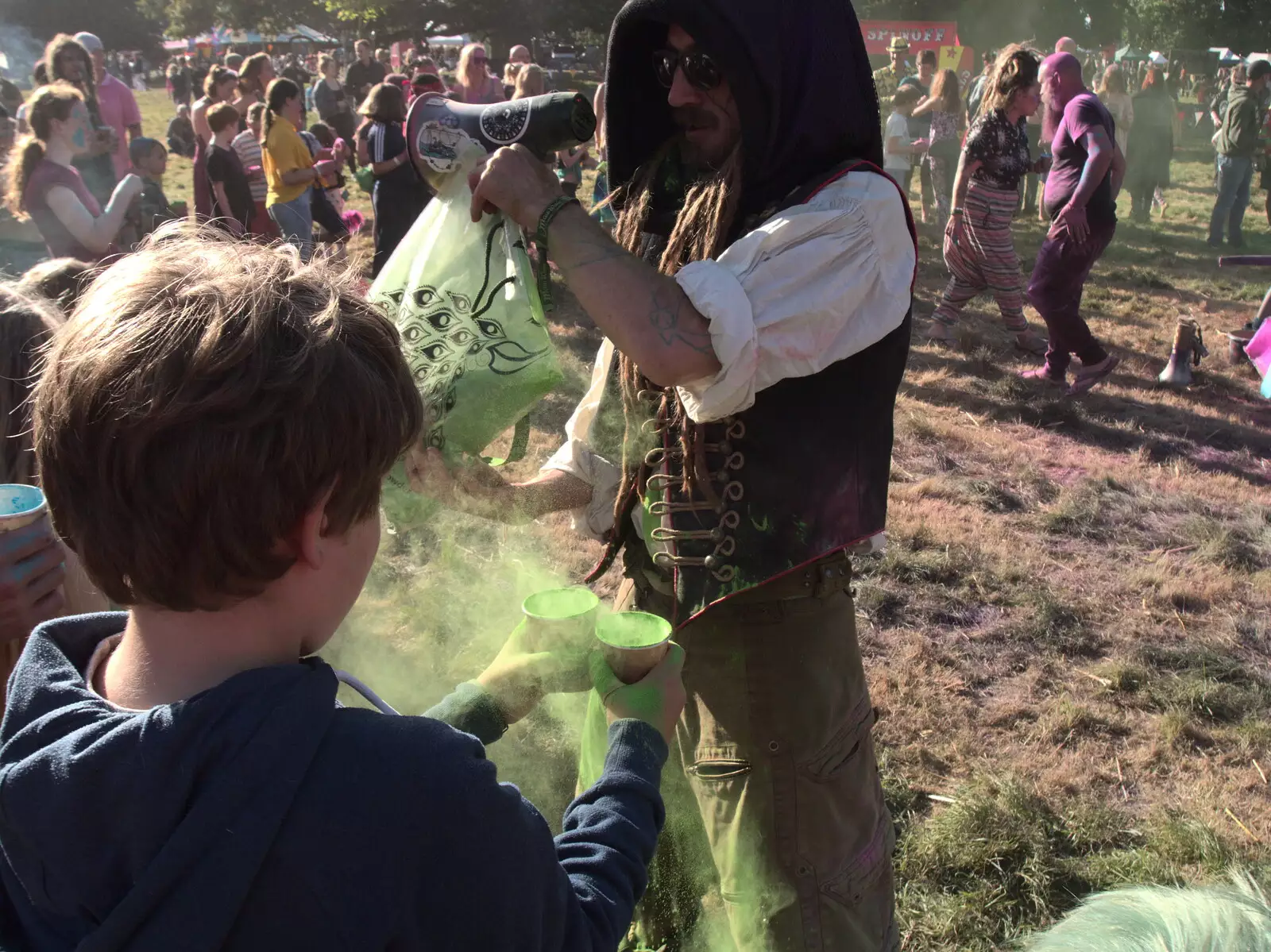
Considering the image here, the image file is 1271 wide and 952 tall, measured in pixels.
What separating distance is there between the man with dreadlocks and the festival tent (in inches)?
1561

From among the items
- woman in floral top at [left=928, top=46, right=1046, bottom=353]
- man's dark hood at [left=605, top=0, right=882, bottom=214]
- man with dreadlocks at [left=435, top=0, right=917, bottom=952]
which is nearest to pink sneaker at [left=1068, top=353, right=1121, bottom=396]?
woman in floral top at [left=928, top=46, right=1046, bottom=353]

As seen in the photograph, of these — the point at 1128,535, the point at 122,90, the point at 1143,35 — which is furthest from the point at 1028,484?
the point at 1143,35

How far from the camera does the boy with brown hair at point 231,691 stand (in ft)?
2.64

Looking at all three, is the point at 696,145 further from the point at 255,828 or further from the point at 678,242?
the point at 255,828

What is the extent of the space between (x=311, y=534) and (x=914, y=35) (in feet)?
72.4

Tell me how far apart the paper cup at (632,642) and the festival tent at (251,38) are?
40225 mm

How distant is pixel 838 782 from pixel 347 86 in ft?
45.3

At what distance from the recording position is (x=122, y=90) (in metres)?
8.27

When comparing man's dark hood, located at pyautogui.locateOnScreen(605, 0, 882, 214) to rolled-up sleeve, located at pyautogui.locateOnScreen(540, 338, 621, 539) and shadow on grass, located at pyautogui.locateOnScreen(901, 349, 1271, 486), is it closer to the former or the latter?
rolled-up sleeve, located at pyautogui.locateOnScreen(540, 338, 621, 539)

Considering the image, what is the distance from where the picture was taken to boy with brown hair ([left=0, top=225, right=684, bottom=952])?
804 millimetres

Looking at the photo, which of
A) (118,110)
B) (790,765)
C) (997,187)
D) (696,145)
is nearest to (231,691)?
(790,765)

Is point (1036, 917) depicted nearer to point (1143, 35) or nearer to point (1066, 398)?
point (1066, 398)

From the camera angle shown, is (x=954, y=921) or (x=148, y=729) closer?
(x=148, y=729)

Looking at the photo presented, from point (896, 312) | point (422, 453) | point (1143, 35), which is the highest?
point (1143, 35)
